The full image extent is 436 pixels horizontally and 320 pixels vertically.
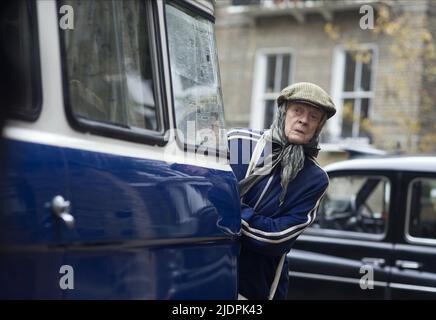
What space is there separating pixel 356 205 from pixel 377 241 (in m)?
0.50

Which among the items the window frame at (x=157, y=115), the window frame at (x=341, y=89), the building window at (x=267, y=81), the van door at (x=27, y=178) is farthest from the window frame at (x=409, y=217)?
the building window at (x=267, y=81)

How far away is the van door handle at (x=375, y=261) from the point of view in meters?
5.56

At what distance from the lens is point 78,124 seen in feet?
8.13

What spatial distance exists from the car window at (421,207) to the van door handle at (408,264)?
9.5 inches

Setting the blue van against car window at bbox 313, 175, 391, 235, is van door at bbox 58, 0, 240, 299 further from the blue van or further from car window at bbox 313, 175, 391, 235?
car window at bbox 313, 175, 391, 235

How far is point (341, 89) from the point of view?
15250mm

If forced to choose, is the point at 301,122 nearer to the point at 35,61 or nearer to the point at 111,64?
the point at 111,64

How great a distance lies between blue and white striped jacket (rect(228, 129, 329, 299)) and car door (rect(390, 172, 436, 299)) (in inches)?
81.1

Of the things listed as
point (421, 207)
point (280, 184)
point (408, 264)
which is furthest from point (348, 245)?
point (280, 184)

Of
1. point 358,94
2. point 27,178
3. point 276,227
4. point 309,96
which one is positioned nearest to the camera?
point 27,178

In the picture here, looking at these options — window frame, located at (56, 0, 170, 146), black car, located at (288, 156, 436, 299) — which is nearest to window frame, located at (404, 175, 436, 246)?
black car, located at (288, 156, 436, 299)

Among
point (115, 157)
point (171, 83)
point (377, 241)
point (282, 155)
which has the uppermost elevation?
point (171, 83)

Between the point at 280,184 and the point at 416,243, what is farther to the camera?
the point at 416,243

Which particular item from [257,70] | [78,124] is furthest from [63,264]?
[257,70]
